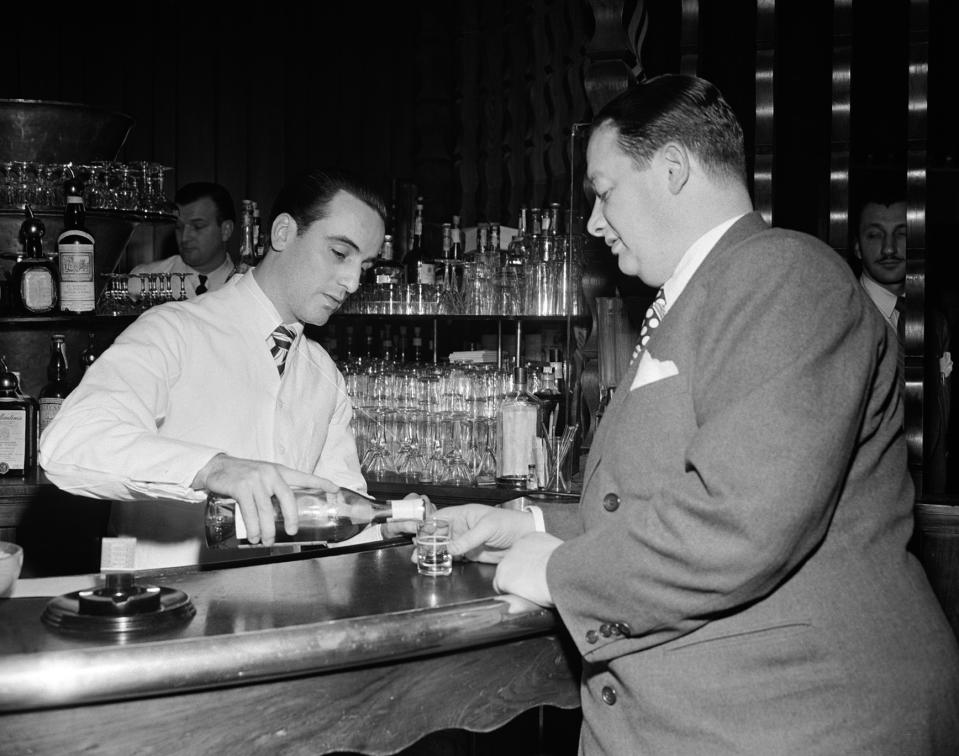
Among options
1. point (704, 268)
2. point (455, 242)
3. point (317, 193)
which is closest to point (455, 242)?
point (455, 242)

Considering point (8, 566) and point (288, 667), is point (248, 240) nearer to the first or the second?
point (8, 566)

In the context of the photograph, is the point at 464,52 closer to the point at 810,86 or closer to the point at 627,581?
the point at 810,86

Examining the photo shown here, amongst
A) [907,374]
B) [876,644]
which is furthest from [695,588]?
[907,374]

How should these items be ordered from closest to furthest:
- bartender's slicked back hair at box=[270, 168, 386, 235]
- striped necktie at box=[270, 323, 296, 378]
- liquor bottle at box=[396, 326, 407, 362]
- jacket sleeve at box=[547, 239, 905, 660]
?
jacket sleeve at box=[547, 239, 905, 660]
bartender's slicked back hair at box=[270, 168, 386, 235]
striped necktie at box=[270, 323, 296, 378]
liquor bottle at box=[396, 326, 407, 362]

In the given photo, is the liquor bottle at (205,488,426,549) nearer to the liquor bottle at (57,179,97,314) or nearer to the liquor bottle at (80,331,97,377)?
the liquor bottle at (57,179,97,314)

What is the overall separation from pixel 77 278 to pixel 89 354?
0.42 m

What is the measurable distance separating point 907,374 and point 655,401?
6.32ft

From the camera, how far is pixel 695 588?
143 cm

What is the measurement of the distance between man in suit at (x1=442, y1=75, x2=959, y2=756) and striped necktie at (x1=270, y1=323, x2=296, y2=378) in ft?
4.14

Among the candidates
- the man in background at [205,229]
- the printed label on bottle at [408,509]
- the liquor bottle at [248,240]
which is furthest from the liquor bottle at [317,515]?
the man in background at [205,229]

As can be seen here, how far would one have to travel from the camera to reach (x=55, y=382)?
166 inches

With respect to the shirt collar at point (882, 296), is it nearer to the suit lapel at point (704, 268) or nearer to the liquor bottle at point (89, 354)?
the suit lapel at point (704, 268)

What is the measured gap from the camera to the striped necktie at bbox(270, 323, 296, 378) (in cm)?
273

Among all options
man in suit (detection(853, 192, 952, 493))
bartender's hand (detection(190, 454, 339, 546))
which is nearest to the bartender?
bartender's hand (detection(190, 454, 339, 546))
